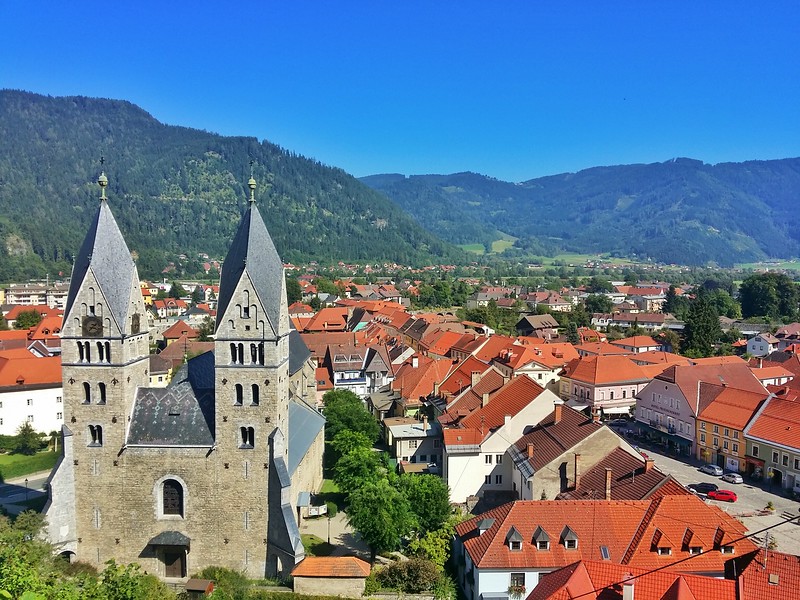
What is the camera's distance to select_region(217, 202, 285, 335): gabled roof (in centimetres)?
3622

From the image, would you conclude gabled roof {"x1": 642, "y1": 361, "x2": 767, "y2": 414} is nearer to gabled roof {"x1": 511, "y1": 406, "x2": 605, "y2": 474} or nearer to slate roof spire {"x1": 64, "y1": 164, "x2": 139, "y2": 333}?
gabled roof {"x1": 511, "y1": 406, "x2": 605, "y2": 474}

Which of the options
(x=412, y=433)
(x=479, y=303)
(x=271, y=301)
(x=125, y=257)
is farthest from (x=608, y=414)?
(x=479, y=303)

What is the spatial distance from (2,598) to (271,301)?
77.0 ft

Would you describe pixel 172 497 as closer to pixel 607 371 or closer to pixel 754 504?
pixel 754 504

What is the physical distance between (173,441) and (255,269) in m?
11.5

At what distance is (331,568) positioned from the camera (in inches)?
1304

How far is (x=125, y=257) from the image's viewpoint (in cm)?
3819

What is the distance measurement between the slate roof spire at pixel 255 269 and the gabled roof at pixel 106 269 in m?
5.98

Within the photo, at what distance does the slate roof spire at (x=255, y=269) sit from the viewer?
36.2m

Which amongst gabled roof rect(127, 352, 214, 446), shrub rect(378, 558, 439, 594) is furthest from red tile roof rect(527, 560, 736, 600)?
gabled roof rect(127, 352, 214, 446)

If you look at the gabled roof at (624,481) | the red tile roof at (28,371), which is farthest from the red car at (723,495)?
the red tile roof at (28,371)

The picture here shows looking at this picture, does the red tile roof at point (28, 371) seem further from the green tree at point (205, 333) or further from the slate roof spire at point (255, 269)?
the slate roof spire at point (255, 269)

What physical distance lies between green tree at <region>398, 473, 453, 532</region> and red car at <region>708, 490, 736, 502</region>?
2378 centimetres

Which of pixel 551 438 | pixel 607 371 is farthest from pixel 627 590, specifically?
pixel 607 371
